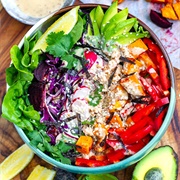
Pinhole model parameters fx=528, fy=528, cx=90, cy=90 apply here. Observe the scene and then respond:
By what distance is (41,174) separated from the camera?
7.62 ft

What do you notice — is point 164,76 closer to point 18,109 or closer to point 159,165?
point 159,165

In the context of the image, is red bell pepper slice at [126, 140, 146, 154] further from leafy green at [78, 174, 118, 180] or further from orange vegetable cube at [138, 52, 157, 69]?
orange vegetable cube at [138, 52, 157, 69]

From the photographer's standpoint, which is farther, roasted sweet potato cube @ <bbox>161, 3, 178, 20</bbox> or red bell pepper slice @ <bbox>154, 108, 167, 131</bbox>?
roasted sweet potato cube @ <bbox>161, 3, 178, 20</bbox>

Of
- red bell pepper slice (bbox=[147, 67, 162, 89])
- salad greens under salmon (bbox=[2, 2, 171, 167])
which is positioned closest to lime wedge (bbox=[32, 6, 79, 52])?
salad greens under salmon (bbox=[2, 2, 171, 167])

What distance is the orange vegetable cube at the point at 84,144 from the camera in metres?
2.08

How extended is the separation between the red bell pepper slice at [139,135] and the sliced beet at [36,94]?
1.25ft

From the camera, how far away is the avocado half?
220cm

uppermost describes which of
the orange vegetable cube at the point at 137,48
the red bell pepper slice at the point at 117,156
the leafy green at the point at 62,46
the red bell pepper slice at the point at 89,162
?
the leafy green at the point at 62,46

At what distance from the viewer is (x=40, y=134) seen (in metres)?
2.13

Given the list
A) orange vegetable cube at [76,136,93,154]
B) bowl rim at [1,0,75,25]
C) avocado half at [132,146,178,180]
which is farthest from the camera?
bowl rim at [1,0,75,25]

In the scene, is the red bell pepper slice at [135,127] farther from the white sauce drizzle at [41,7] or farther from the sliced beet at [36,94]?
the white sauce drizzle at [41,7]

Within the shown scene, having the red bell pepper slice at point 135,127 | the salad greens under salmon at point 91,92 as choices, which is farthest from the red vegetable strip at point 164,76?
the red bell pepper slice at point 135,127

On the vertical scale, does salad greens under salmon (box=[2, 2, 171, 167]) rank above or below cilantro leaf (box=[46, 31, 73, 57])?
below

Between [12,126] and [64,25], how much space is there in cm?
56
